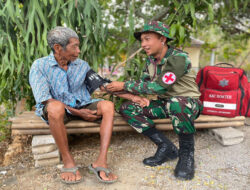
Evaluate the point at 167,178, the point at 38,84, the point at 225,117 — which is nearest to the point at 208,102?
the point at 225,117

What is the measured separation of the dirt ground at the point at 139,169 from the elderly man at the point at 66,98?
7.3 inches

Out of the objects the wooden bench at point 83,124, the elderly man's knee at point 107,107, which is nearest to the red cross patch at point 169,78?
the elderly man's knee at point 107,107

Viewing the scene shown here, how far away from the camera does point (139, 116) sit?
2338 mm

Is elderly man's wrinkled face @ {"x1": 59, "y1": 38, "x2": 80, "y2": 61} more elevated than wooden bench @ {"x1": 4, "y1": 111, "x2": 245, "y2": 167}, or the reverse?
elderly man's wrinkled face @ {"x1": 59, "y1": 38, "x2": 80, "y2": 61}

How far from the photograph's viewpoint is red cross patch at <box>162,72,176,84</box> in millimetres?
2006

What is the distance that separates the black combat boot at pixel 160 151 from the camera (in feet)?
7.43

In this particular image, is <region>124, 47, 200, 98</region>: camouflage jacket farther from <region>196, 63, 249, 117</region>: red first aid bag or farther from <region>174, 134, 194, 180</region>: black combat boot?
<region>196, 63, 249, 117</region>: red first aid bag

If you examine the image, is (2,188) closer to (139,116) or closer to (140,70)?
(139,116)

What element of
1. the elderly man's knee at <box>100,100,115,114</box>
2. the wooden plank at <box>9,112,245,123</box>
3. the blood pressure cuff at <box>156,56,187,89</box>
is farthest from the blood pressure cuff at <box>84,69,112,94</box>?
the blood pressure cuff at <box>156,56,187,89</box>

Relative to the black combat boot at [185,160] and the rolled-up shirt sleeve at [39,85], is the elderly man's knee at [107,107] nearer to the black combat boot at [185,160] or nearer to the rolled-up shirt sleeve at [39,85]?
the rolled-up shirt sleeve at [39,85]

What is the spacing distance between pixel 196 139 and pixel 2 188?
6.81ft

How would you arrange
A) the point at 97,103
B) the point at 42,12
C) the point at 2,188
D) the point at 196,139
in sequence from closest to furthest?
the point at 2,188 < the point at 97,103 < the point at 42,12 < the point at 196,139

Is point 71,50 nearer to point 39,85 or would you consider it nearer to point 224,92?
point 39,85

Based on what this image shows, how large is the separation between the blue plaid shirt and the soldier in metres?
0.30
